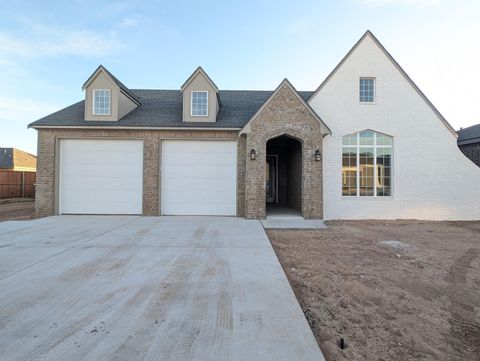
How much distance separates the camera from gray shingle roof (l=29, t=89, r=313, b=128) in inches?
439

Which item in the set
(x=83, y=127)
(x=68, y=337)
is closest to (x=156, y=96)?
(x=83, y=127)

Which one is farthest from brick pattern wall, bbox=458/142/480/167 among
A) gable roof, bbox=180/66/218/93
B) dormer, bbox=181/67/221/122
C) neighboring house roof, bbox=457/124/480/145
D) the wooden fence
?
the wooden fence

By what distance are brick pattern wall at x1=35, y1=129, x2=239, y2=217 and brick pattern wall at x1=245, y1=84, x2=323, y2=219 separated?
2.79 feet

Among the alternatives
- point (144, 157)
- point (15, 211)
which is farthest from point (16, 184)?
point (144, 157)

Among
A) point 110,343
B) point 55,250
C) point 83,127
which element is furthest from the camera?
point 83,127

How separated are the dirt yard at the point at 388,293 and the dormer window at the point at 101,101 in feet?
32.4

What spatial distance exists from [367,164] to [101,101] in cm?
1289

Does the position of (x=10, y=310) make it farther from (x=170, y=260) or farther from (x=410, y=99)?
(x=410, y=99)

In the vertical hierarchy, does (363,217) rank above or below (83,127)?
below

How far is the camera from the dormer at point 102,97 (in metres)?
11.5

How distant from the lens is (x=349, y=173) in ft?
36.2

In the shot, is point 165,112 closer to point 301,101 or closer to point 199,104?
point 199,104

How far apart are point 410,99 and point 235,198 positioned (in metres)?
9.20

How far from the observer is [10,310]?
3.21 m
